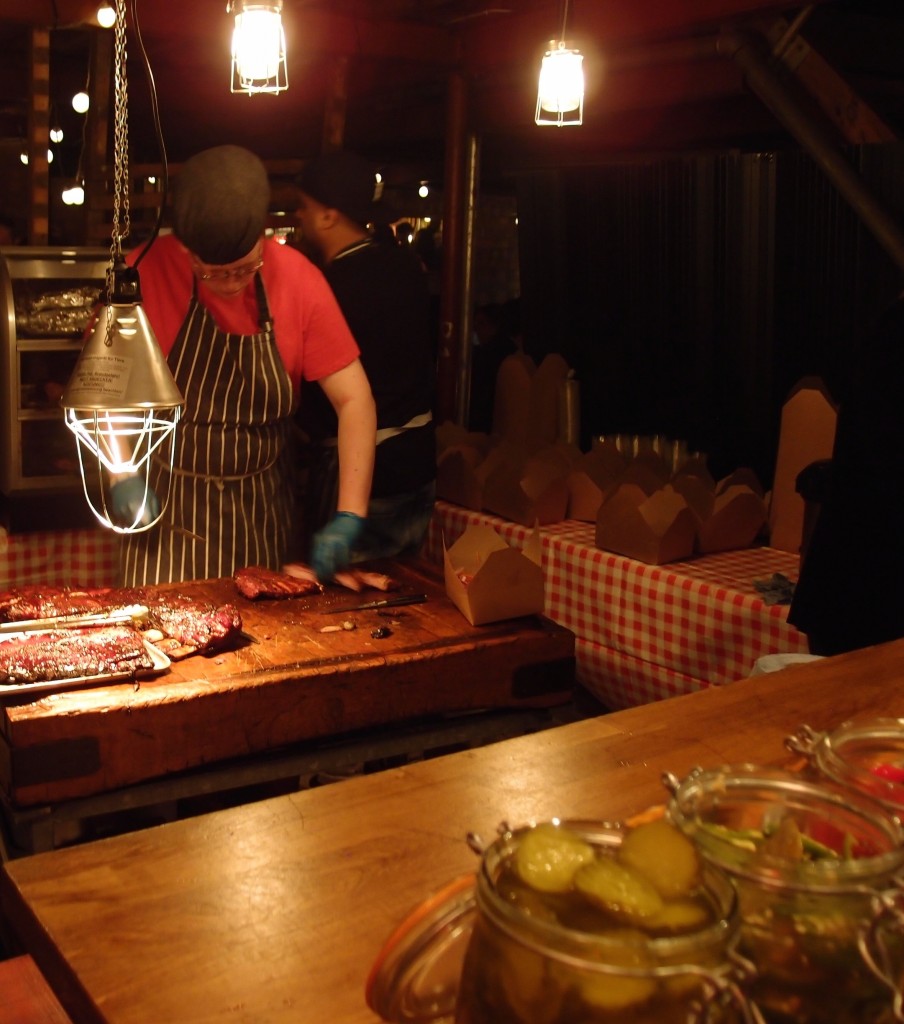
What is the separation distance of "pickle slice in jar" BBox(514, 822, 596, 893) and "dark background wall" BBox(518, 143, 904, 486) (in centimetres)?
415

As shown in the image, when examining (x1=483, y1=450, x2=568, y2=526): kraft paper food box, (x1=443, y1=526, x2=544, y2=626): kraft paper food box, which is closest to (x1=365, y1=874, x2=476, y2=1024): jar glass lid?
(x1=443, y1=526, x2=544, y2=626): kraft paper food box

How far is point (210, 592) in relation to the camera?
334 centimetres

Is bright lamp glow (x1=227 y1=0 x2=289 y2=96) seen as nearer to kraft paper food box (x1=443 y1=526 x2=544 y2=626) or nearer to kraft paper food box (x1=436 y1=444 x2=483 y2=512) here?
kraft paper food box (x1=443 y1=526 x2=544 y2=626)

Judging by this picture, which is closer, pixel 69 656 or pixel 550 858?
pixel 550 858

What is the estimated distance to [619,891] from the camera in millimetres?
798

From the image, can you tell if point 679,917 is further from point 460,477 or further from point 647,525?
point 460,477

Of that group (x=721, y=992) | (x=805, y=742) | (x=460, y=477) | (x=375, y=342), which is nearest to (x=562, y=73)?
(x=375, y=342)

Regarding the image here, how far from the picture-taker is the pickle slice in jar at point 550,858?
32.6 inches

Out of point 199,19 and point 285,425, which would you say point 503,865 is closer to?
point 285,425

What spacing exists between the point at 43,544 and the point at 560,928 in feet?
13.4

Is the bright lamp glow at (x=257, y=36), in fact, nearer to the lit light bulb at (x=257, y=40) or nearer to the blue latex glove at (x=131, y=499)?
the lit light bulb at (x=257, y=40)

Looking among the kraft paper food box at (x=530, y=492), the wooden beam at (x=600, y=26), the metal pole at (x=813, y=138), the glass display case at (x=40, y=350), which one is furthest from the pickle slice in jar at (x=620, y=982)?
the wooden beam at (x=600, y=26)

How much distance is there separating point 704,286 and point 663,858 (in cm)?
502

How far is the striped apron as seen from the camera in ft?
11.8
